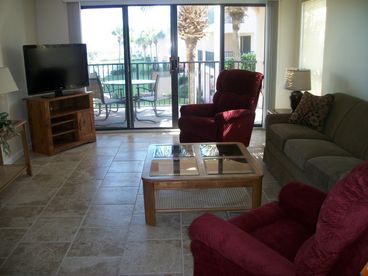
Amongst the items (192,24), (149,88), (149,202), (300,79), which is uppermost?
(192,24)

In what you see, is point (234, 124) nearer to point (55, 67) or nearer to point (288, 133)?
point (288, 133)

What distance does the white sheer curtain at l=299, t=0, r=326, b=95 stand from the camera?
16.0 ft

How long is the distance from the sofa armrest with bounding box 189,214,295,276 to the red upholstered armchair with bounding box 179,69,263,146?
2801mm

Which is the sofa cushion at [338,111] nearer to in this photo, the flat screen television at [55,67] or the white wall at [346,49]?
the white wall at [346,49]

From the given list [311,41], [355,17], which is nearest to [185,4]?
[311,41]

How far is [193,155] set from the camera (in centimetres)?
359

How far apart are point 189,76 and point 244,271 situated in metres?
4.88

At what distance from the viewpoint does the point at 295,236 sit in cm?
204

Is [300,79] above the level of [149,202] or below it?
above

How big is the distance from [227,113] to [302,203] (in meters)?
2.47

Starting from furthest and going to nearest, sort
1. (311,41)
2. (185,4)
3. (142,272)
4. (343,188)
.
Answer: (185,4) → (311,41) → (142,272) → (343,188)

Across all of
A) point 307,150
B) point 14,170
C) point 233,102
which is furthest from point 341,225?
point 233,102

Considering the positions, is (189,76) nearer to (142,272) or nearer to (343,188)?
(142,272)

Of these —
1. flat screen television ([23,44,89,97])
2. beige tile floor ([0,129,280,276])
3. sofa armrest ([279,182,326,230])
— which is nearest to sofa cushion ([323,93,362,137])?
beige tile floor ([0,129,280,276])
